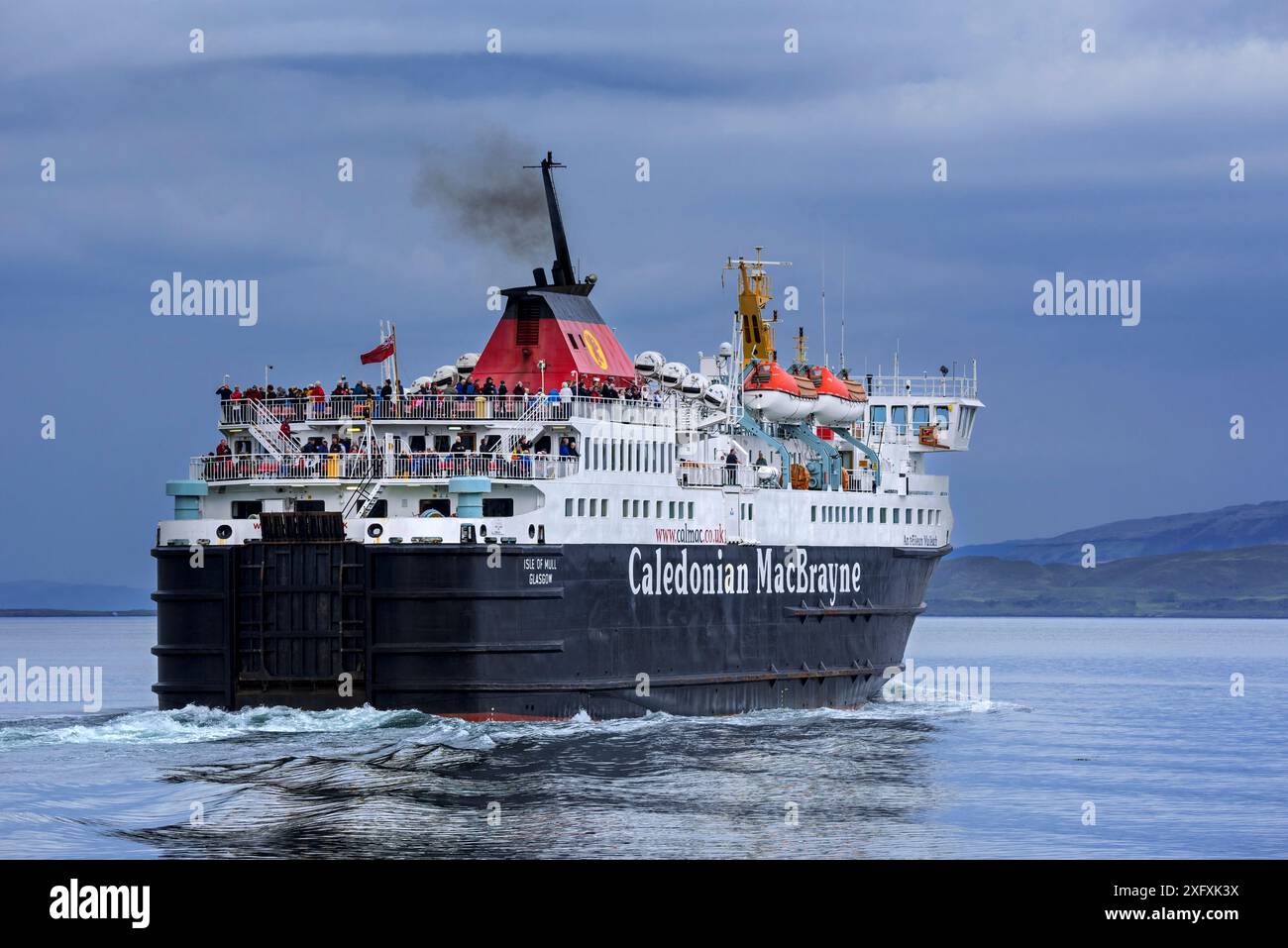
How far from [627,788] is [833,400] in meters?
23.0

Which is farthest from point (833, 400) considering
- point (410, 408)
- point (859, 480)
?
point (410, 408)

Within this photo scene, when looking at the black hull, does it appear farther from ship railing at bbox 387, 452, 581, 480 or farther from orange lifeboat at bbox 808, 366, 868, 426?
orange lifeboat at bbox 808, 366, 868, 426

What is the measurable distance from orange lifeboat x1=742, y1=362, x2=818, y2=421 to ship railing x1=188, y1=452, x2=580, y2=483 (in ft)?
37.4

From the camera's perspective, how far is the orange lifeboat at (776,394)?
58.4 meters

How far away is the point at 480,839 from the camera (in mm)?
34812

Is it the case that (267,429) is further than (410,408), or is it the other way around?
(267,429)

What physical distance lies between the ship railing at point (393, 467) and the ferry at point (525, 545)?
0.16 ft

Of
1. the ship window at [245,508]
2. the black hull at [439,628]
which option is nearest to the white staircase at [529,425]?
the black hull at [439,628]

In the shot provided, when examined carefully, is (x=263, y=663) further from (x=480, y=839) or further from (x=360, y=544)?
(x=480, y=839)

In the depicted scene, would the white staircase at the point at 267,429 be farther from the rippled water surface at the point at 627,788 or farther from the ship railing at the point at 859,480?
the ship railing at the point at 859,480

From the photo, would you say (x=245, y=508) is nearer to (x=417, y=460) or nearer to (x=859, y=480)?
(x=417, y=460)

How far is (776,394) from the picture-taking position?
5862 centimetres
